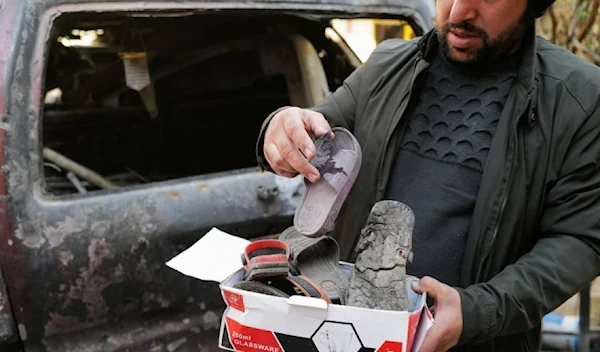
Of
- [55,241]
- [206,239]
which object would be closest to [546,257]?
[206,239]

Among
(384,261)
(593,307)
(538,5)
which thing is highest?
(538,5)

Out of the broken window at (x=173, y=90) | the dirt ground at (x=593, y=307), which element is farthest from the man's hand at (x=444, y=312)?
the dirt ground at (x=593, y=307)

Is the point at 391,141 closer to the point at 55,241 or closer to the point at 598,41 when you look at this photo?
the point at 55,241

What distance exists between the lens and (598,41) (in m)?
5.11

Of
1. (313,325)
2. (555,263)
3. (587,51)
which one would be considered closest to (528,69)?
(555,263)

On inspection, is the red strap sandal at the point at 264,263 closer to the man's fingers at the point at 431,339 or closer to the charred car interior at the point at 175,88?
the man's fingers at the point at 431,339

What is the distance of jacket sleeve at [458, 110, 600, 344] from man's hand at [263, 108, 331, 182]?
0.42 m

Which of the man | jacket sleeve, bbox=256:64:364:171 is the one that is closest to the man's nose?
the man

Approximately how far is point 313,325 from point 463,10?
0.82 metres

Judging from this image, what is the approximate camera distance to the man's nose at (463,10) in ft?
4.78

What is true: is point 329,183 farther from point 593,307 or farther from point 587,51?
point 587,51

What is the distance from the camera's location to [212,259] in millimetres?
1411

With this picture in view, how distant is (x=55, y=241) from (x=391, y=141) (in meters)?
0.97

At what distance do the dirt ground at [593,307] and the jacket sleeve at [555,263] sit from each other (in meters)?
2.22
